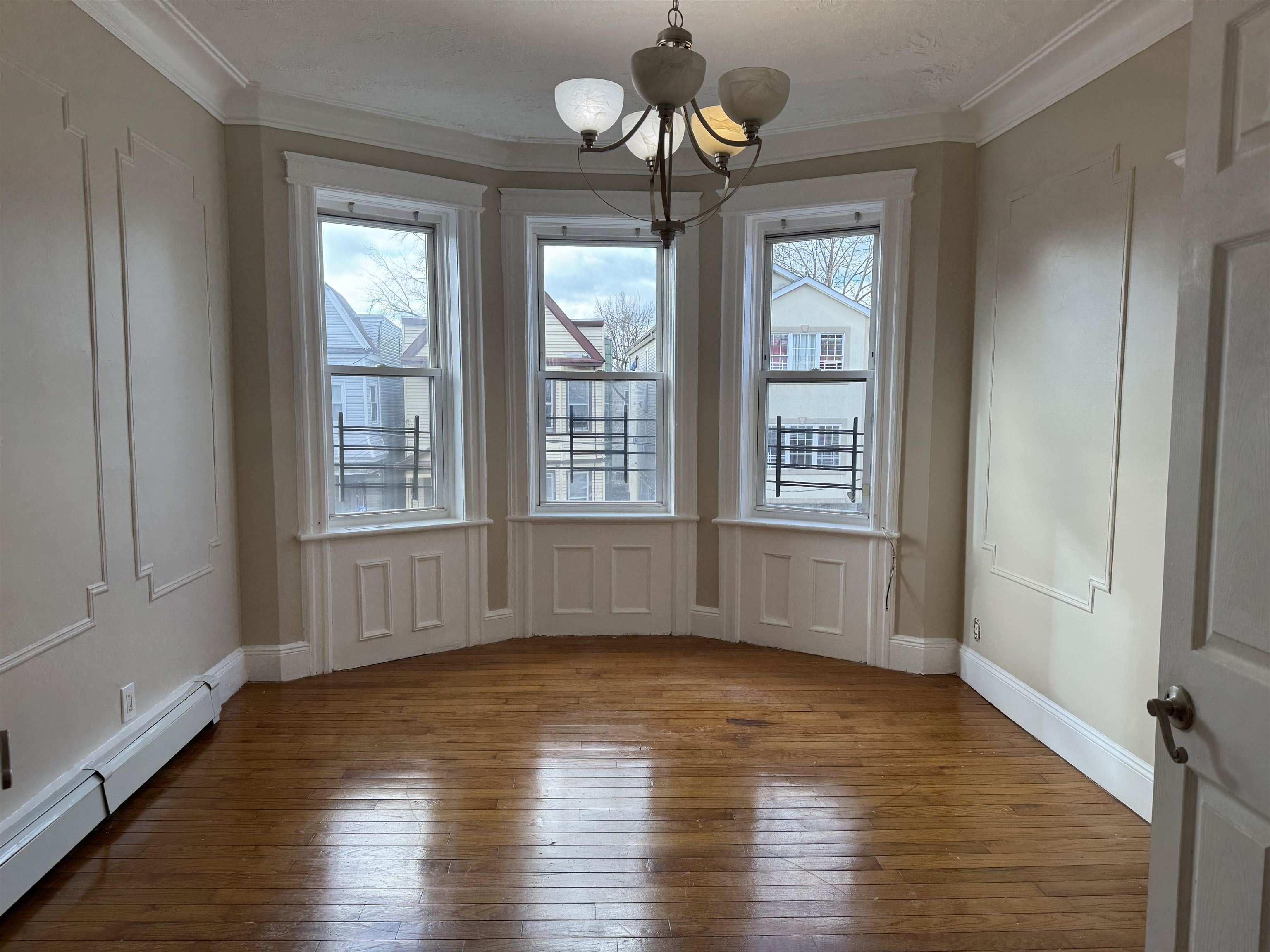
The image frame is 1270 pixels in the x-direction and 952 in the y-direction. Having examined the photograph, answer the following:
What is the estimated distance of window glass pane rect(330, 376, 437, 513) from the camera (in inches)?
157

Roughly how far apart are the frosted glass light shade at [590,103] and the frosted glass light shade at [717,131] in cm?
25

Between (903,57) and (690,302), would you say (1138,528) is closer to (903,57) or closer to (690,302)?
(903,57)

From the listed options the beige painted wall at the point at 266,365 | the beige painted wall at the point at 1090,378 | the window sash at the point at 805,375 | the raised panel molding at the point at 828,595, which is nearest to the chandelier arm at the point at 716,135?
the beige painted wall at the point at 1090,378

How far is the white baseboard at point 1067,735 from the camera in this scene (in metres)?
2.67

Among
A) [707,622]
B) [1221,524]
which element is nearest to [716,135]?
[1221,524]

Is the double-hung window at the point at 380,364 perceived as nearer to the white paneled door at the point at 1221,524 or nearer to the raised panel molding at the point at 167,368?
the raised panel molding at the point at 167,368

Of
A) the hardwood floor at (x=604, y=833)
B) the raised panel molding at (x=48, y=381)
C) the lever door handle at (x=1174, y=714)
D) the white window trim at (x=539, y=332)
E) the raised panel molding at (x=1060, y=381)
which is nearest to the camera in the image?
the lever door handle at (x=1174, y=714)

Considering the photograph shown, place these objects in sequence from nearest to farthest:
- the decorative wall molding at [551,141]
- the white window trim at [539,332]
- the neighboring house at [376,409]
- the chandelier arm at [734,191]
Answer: the chandelier arm at [734,191] < the decorative wall molding at [551,141] < the neighboring house at [376,409] < the white window trim at [539,332]

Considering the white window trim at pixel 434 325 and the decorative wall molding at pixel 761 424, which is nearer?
the white window trim at pixel 434 325

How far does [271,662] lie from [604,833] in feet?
7.12

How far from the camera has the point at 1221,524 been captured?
123 cm

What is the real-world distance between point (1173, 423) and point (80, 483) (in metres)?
2.99

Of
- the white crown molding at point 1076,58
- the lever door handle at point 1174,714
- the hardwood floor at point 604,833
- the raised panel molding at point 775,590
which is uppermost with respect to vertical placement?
the white crown molding at point 1076,58

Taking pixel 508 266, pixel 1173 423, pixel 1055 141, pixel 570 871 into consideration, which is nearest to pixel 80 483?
pixel 570 871
